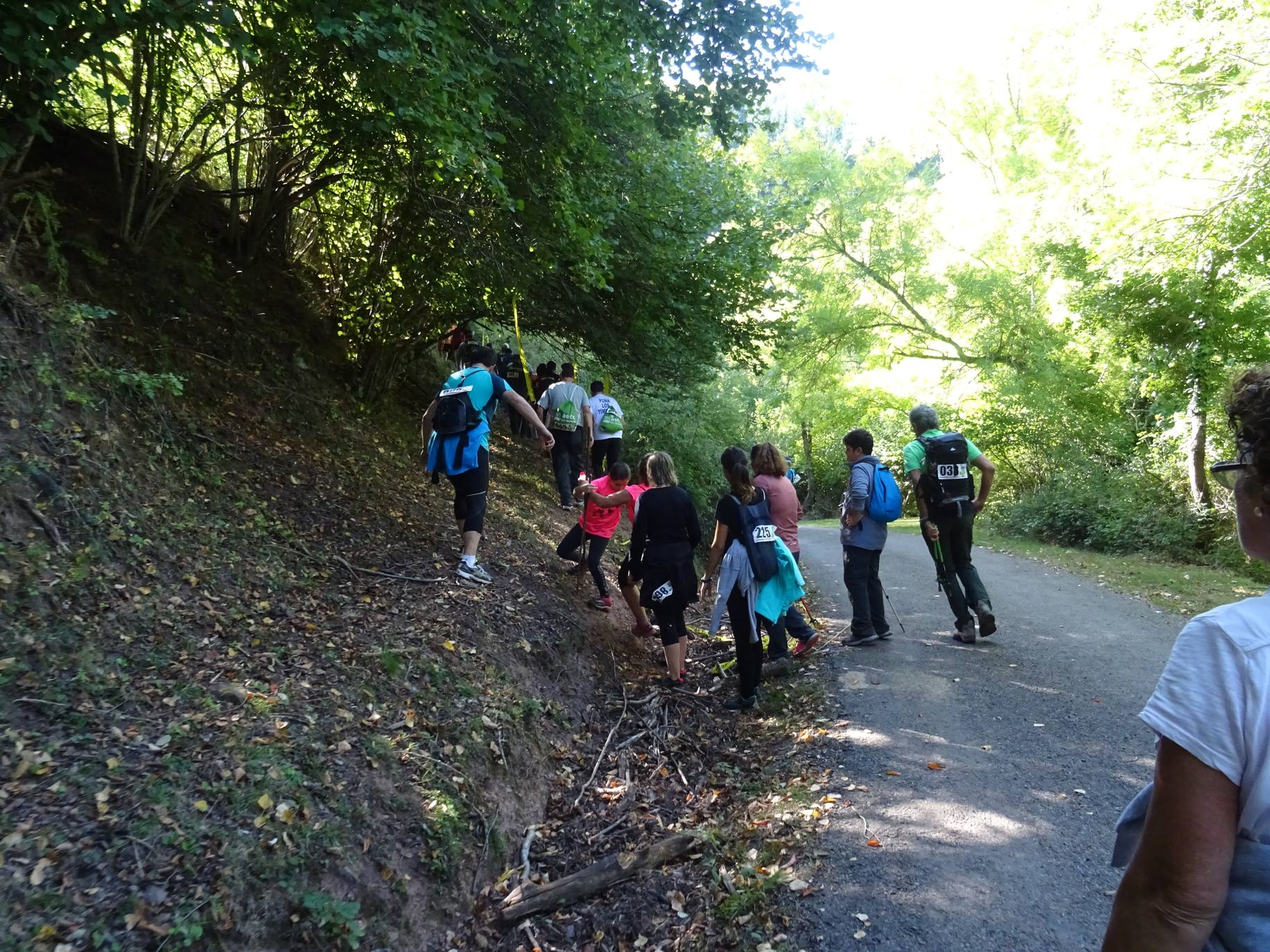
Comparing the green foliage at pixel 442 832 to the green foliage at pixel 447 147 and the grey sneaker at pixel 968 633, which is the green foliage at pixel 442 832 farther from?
the grey sneaker at pixel 968 633

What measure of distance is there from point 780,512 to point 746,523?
1.03 meters

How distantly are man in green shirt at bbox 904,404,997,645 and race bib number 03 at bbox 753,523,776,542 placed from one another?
4.93 feet

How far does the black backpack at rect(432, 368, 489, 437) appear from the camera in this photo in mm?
6758

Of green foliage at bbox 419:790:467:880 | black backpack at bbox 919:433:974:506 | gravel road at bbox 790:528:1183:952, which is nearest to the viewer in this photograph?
gravel road at bbox 790:528:1183:952

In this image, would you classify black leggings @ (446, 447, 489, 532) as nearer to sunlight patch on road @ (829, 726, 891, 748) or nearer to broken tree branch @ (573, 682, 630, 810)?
broken tree branch @ (573, 682, 630, 810)

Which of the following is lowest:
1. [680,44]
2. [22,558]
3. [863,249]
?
[22,558]

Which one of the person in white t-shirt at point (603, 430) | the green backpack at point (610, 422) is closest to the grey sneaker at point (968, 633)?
the person in white t-shirt at point (603, 430)

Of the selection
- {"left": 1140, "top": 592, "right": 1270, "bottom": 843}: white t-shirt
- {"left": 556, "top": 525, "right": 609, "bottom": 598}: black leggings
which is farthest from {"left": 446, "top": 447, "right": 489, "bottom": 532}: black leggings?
{"left": 1140, "top": 592, "right": 1270, "bottom": 843}: white t-shirt

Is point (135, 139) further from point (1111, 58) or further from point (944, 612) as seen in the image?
point (1111, 58)

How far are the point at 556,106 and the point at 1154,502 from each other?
15.3 m

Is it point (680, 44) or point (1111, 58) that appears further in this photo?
point (1111, 58)

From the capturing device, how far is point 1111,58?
11375 mm

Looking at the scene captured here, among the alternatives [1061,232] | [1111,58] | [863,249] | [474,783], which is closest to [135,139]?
[474,783]

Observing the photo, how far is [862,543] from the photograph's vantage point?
7.15m
